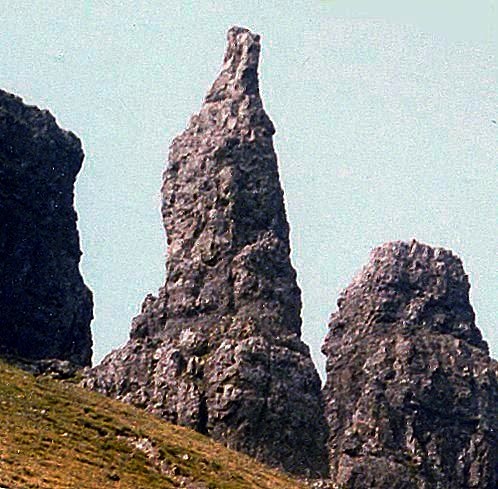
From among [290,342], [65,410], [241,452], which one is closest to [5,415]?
[65,410]

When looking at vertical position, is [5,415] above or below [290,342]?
below

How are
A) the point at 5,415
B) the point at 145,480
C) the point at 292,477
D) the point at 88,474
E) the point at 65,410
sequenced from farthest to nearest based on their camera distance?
the point at 292,477, the point at 65,410, the point at 5,415, the point at 145,480, the point at 88,474

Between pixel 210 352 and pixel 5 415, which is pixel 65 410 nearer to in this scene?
pixel 5 415

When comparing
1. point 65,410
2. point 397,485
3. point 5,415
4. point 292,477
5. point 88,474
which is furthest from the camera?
point 397,485

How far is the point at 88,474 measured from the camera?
104000 mm

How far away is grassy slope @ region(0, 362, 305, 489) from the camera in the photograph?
327 ft

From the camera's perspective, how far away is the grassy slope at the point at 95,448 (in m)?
99.6

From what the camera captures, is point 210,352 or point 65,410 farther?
point 210,352

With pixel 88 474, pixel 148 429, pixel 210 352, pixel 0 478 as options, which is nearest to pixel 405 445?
pixel 210 352

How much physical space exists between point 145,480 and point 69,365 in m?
81.1

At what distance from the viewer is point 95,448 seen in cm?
12488

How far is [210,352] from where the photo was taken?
191500 mm

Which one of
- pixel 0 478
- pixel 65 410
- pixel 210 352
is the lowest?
pixel 0 478

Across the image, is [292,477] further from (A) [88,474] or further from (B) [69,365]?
(A) [88,474]
